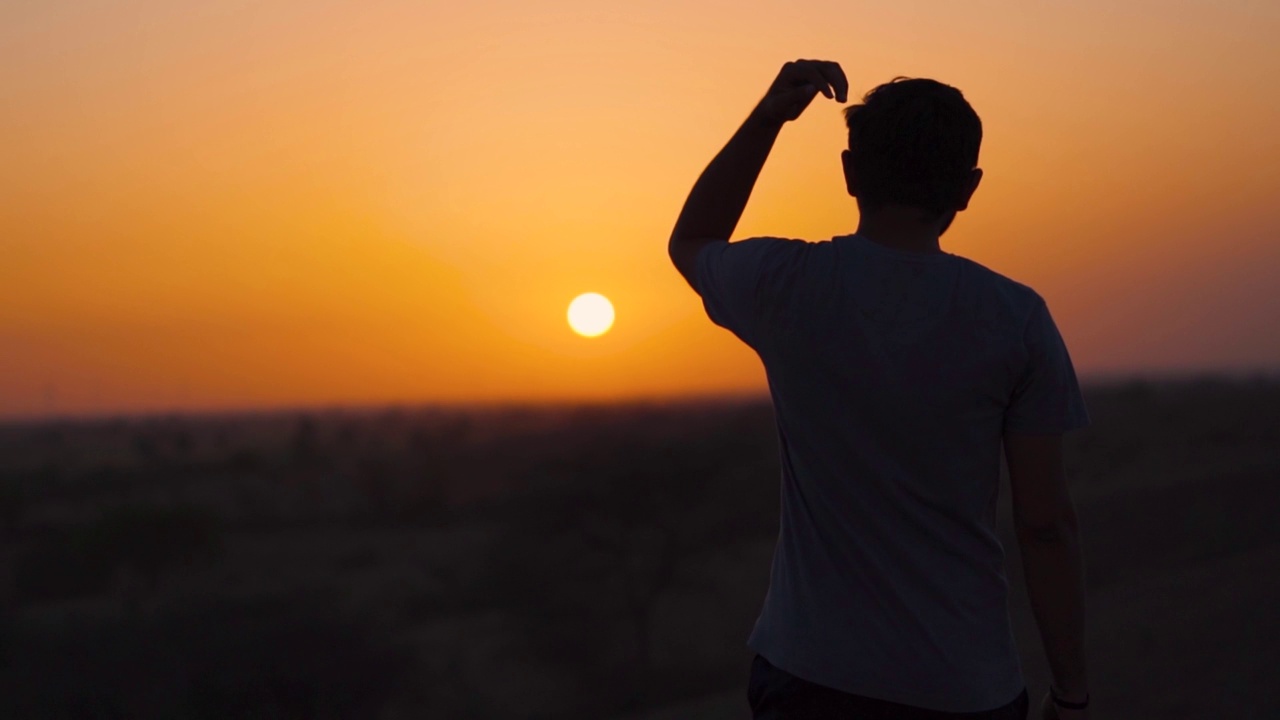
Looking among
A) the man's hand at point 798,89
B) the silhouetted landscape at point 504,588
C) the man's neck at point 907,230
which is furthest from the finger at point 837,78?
the silhouetted landscape at point 504,588

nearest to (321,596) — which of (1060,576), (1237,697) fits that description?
(1237,697)

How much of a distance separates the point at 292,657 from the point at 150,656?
1.80 meters

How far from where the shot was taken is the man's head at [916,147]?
161cm

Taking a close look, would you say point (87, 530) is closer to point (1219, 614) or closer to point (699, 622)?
point (699, 622)

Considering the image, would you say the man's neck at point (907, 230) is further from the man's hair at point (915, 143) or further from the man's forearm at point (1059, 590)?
the man's forearm at point (1059, 590)

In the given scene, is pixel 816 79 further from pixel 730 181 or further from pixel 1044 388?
pixel 1044 388

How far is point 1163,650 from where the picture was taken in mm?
10938

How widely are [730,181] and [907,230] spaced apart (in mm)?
300

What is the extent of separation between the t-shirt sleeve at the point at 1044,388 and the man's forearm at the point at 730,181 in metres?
0.47

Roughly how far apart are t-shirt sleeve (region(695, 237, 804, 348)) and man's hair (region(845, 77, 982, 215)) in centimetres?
15

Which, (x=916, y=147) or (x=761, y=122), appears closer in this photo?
(x=916, y=147)

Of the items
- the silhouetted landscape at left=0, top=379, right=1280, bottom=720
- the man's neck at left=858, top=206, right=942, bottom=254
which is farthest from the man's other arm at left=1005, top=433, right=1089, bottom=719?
the silhouetted landscape at left=0, top=379, right=1280, bottom=720

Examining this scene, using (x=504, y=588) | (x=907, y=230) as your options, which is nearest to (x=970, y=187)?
(x=907, y=230)

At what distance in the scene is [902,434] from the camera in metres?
1.61
